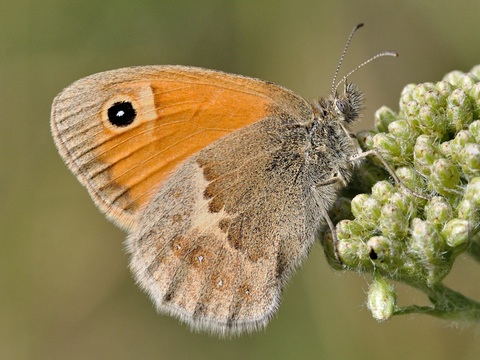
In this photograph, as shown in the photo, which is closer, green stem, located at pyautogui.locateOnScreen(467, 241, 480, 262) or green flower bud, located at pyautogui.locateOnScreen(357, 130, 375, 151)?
green stem, located at pyautogui.locateOnScreen(467, 241, 480, 262)

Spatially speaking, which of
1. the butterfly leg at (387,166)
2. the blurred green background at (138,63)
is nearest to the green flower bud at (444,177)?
the butterfly leg at (387,166)

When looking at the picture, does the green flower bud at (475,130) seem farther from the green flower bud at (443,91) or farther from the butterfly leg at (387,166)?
the butterfly leg at (387,166)

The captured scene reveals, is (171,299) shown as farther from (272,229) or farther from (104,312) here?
(104,312)

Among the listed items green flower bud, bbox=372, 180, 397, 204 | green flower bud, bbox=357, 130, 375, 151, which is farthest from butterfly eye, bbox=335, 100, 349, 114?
green flower bud, bbox=372, 180, 397, 204

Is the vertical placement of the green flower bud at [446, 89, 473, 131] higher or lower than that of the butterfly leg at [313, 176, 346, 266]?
higher

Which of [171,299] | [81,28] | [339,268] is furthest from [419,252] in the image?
[81,28]

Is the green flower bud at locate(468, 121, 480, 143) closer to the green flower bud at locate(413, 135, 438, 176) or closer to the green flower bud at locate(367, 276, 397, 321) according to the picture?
the green flower bud at locate(413, 135, 438, 176)
